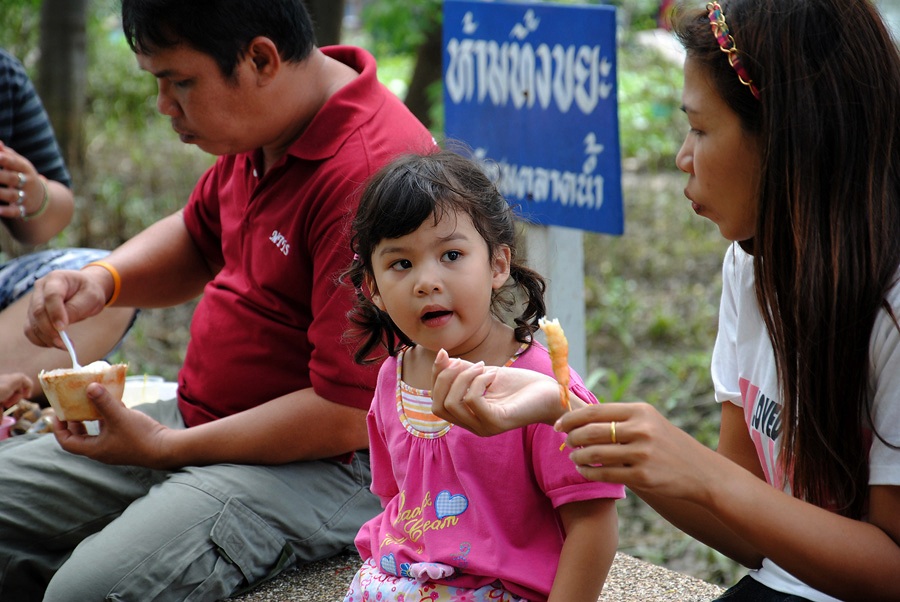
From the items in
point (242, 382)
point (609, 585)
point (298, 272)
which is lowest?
point (609, 585)

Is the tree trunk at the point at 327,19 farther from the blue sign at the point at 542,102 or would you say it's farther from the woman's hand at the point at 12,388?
the woman's hand at the point at 12,388

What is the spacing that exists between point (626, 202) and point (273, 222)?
512cm

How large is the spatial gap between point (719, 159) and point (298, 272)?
1093 millimetres

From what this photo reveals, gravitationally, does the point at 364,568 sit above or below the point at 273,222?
below

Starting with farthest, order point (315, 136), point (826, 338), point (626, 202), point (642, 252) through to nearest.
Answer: point (626, 202)
point (642, 252)
point (315, 136)
point (826, 338)

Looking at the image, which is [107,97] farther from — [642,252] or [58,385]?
[58,385]

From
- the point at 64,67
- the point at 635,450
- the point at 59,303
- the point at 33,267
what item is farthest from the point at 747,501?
the point at 64,67

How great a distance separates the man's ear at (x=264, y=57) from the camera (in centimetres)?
243

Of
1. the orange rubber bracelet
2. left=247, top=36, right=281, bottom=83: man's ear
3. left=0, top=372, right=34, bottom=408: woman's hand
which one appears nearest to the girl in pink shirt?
left=247, top=36, right=281, bottom=83: man's ear

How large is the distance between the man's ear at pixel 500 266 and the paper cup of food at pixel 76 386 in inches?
37.5

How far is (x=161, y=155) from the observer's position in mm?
7562

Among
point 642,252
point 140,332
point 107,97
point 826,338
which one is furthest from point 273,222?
point 107,97

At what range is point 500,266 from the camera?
1860 mm

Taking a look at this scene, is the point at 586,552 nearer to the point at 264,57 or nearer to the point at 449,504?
the point at 449,504
